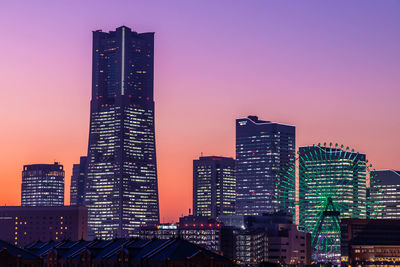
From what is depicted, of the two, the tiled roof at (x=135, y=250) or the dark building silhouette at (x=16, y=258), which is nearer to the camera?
the tiled roof at (x=135, y=250)

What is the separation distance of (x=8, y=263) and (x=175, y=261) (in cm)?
2810

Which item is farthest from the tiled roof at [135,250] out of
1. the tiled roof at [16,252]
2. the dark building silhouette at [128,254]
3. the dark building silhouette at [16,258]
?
the dark building silhouette at [16,258]

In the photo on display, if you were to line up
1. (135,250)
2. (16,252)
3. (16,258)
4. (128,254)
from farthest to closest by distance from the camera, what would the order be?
(135,250)
(16,252)
(128,254)
(16,258)

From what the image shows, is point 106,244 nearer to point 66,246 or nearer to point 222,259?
point 66,246

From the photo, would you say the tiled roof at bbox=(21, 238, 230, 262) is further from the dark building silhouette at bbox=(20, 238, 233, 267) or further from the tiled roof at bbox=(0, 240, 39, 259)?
the tiled roof at bbox=(0, 240, 39, 259)

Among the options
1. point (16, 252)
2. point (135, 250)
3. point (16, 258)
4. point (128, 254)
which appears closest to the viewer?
point (16, 258)

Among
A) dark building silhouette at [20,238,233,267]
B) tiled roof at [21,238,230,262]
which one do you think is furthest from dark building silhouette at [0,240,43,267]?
tiled roof at [21,238,230,262]

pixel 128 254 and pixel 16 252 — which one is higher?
pixel 16 252

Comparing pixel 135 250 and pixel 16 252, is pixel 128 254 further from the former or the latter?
pixel 16 252

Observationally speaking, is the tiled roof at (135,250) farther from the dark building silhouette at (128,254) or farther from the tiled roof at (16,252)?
the tiled roof at (16,252)

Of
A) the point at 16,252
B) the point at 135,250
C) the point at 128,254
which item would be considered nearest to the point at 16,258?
the point at 16,252

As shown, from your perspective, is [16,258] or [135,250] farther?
[135,250]

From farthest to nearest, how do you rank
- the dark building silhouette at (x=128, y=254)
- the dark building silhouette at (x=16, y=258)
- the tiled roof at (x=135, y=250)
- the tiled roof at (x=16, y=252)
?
the tiled roof at (x=16, y=252)
the dark building silhouette at (x=16, y=258)
the tiled roof at (x=135, y=250)
the dark building silhouette at (x=128, y=254)

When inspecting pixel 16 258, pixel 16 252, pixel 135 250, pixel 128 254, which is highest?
pixel 135 250
